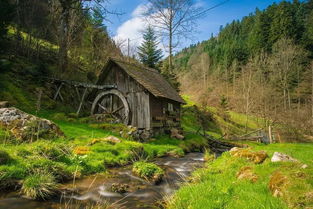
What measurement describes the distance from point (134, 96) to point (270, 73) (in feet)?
90.5

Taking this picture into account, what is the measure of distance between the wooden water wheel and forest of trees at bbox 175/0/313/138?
1635 cm

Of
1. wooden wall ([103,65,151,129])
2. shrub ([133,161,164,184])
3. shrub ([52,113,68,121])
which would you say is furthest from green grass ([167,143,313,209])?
shrub ([52,113,68,121])

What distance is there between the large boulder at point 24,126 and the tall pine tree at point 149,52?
25768mm

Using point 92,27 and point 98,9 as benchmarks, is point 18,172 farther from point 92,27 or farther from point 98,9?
point 92,27

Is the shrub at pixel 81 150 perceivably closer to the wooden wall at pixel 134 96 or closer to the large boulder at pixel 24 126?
the large boulder at pixel 24 126

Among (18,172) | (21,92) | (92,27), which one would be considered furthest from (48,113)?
(92,27)


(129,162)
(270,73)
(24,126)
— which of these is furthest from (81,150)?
(270,73)

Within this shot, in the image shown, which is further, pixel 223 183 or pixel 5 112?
pixel 5 112

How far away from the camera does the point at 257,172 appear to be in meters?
5.55

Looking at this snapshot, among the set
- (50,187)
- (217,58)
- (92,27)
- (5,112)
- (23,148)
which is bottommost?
(50,187)

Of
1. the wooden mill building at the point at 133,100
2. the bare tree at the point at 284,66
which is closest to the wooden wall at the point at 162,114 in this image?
the wooden mill building at the point at 133,100

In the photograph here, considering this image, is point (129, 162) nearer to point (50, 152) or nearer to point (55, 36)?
point (50, 152)

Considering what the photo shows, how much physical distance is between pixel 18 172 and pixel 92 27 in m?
27.3

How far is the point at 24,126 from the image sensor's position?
27.4 ft
